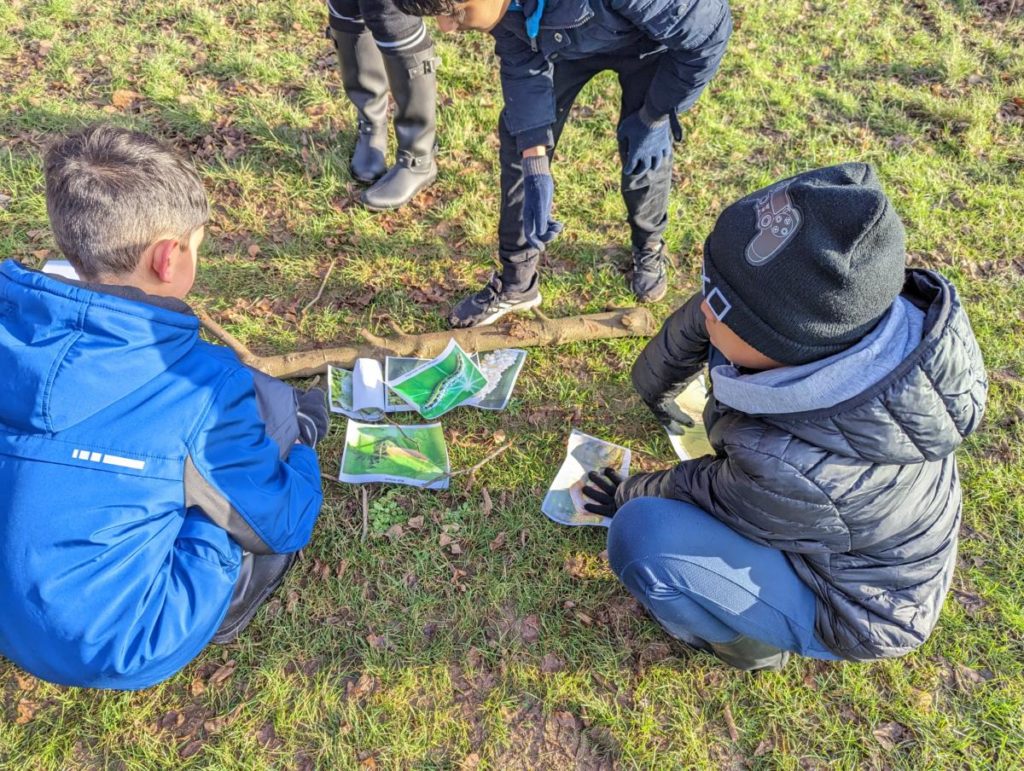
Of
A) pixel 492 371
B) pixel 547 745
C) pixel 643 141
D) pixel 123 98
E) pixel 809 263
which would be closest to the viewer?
pixel 809 263

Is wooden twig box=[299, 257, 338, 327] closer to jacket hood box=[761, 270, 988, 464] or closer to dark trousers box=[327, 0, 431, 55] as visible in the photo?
dark trousers box=[327, 0, 431, 55]

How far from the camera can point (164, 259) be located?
2.15 metres

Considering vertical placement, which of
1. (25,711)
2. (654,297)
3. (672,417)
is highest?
(654,297)

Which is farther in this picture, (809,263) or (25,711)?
(25,711)

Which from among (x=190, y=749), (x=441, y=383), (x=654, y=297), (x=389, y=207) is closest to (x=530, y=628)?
(x=441, y=383)

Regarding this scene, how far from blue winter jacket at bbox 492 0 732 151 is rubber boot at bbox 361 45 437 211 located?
3.41ft

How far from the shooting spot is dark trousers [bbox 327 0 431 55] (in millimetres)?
3295

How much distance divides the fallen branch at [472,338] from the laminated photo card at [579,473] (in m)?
0.59

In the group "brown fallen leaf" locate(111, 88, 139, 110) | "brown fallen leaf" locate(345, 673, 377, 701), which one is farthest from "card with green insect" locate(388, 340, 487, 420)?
"brown fallen leaf" locate(111, 88, 139, 110)

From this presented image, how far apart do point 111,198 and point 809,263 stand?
2.02 metres

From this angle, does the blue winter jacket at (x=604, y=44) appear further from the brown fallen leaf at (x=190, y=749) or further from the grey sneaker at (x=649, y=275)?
the brown fallen leaf at (x=190, y=749)

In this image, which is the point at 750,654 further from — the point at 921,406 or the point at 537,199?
the point at 537,199

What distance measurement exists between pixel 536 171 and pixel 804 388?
149 centimetres

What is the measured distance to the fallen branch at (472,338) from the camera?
3.45 metres
